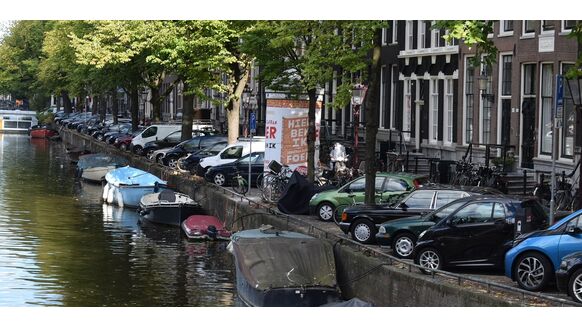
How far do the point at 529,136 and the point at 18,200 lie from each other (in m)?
22.7

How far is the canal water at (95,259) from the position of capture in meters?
26.7

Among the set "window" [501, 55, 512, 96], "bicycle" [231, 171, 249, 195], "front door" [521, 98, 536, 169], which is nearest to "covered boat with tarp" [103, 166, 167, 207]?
"bicycle" [231, 171, 249, 195]

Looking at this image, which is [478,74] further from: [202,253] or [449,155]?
[202,253]

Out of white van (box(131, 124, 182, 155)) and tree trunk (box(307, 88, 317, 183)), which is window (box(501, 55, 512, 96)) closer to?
tree trunk (box(307, 88, 317, 183))

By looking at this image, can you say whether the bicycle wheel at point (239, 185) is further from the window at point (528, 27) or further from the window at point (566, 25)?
the window at point (566, 25)

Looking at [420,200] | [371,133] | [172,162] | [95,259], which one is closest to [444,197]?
[420,200]

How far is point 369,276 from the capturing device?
23359mm

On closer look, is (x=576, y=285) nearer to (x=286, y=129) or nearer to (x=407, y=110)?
(x=286, y=129)

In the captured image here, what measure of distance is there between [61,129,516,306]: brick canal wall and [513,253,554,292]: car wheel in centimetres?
108

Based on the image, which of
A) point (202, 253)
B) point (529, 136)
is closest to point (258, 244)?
point (202, 253)

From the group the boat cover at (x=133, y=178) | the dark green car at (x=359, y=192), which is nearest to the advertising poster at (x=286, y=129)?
the dark green car at (x=359, y=192)

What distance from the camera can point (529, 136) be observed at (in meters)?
35.7

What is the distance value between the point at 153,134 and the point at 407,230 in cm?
3952

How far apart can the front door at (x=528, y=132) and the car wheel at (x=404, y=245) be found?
12.2 metres
